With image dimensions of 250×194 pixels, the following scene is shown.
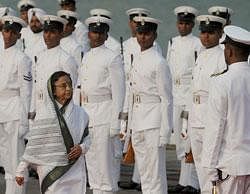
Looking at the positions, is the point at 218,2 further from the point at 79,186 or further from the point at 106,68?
the point at 79,186

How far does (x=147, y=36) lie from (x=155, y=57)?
26 centimetres

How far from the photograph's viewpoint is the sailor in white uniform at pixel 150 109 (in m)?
10.5

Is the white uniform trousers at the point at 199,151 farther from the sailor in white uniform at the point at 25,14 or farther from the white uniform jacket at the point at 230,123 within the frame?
the sailor in white uniform at the point at 25,14

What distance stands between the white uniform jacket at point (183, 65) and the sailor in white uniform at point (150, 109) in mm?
1727

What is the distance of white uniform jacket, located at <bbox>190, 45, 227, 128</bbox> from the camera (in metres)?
10.3

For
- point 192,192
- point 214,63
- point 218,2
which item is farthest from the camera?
point 218,2

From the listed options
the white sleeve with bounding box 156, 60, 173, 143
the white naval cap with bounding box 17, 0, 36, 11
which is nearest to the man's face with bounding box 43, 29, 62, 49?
the white sleeve with bounding box 156, 60, 173, 143

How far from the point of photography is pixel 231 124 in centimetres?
763

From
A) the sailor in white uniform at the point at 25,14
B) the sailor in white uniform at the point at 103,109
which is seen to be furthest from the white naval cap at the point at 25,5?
the sailor in white uniform at the point at 103,109

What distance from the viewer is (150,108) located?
35.0 feet

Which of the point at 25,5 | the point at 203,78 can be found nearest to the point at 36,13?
the point at 25,5

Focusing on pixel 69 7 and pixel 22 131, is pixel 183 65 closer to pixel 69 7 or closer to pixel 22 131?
pixel 69 7

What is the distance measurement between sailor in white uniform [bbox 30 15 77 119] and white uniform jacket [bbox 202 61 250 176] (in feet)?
11.6

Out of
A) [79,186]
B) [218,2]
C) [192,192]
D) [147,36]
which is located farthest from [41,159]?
[218,2]
